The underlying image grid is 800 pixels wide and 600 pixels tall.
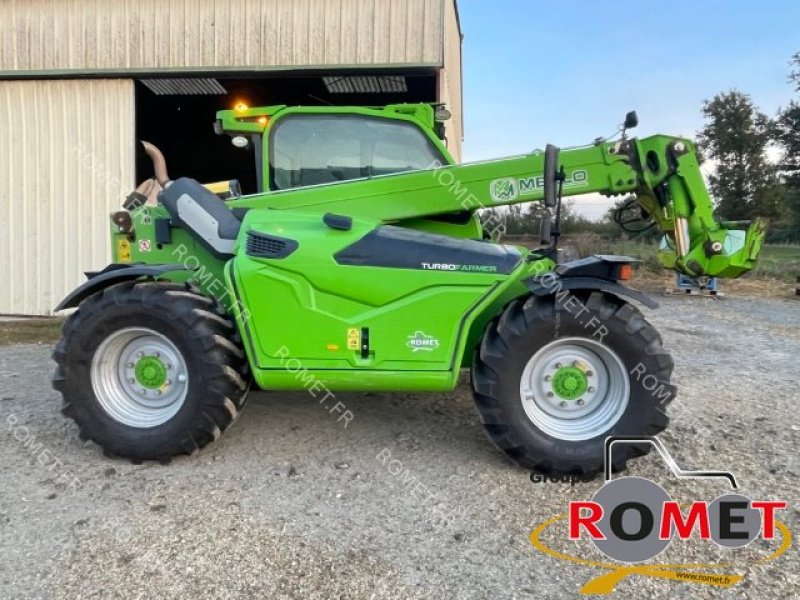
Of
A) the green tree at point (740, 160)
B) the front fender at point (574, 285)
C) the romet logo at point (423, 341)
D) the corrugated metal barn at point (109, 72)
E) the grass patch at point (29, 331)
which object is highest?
the green tree at point (740, 160)

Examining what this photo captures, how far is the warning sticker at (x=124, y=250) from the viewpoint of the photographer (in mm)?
4336

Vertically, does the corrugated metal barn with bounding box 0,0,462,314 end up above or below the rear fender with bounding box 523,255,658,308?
above

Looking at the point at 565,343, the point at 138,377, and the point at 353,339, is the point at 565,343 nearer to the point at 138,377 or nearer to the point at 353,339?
the point at 353,339

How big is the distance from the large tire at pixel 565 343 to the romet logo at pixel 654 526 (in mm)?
126

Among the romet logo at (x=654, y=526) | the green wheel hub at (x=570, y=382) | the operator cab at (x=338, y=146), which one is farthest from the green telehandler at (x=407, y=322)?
the operator cab at (x=338, y=146)

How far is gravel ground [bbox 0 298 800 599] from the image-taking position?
2434mm

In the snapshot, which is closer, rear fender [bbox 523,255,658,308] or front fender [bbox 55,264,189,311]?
rear fender [bbox 523,255,658,308]

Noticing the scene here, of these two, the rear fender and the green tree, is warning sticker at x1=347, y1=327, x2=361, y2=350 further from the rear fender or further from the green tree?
the green tree

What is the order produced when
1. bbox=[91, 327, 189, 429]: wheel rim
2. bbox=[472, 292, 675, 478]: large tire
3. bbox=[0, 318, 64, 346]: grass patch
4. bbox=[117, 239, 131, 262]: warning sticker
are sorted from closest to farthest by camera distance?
bbox=[472, 292, 675, 478]: large tire < bbox=[91, 327, 189, 429]: wheel rim < bbox=[117, 239, 131, 262]: warning sticker < bbox=[0, 318, 64, 346]: grass patch

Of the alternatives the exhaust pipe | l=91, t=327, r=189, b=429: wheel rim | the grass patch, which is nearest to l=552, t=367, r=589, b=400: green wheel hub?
l=91, t=327, r=189, b=429: wheel rim

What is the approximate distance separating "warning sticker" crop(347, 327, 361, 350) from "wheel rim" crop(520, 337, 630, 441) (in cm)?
96

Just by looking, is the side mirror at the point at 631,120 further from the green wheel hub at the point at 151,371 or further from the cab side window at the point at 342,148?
the green wheel hub at the point at 151,371

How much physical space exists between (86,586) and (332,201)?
2.53 meters

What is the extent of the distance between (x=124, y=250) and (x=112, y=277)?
2.49ft
